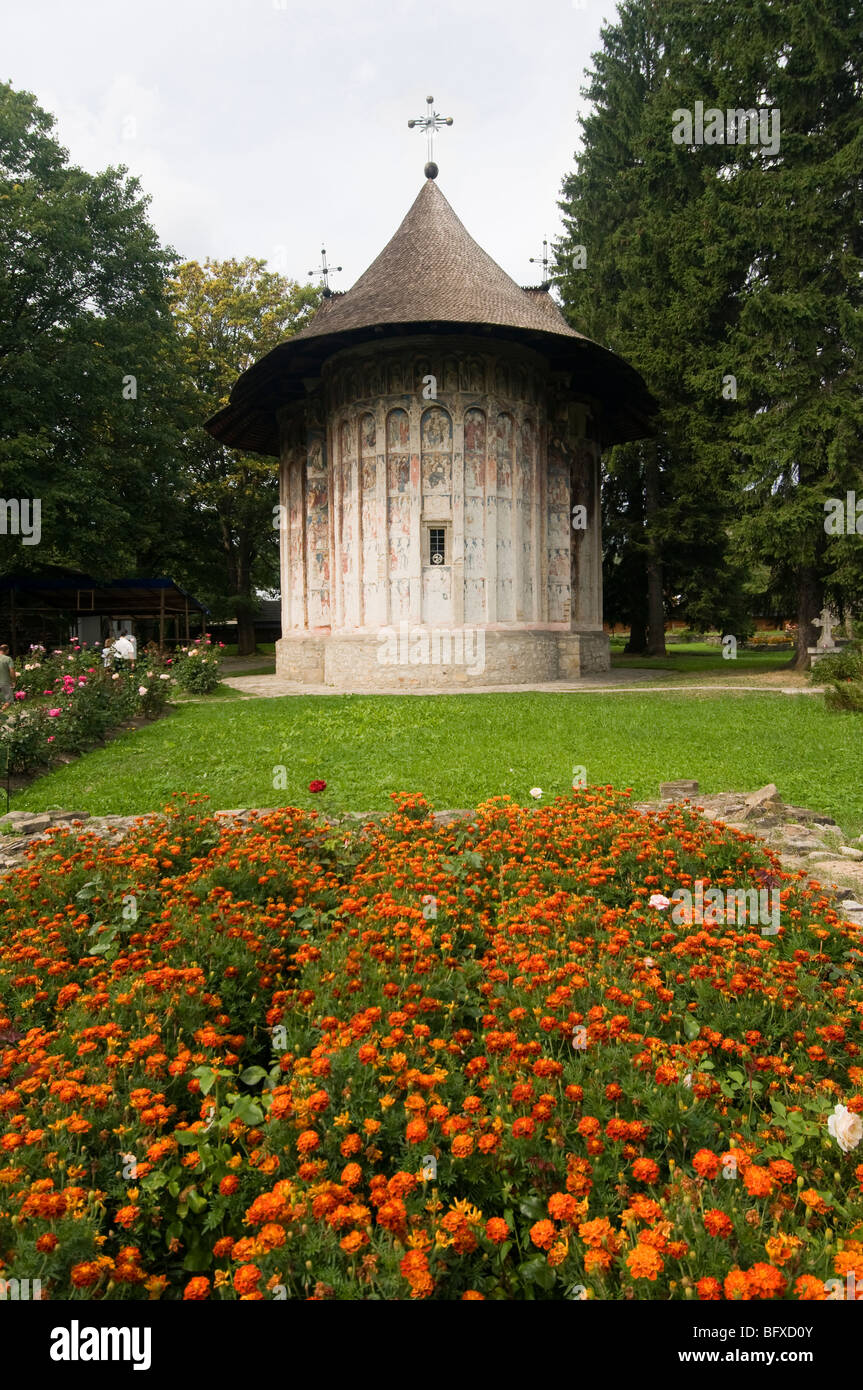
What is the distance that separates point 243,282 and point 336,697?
90.4 ft

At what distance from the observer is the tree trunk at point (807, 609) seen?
22.0m

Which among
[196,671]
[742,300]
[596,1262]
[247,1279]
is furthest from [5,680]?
[742,300]

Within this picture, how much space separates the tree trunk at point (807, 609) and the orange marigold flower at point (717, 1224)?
73.8ft

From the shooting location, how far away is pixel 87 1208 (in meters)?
1.96

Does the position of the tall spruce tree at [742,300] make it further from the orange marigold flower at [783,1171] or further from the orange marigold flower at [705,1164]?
the orange marigold flower at [705,1164]

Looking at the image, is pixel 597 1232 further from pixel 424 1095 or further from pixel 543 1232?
pixel 424 1095

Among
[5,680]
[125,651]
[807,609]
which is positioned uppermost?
[807,609]

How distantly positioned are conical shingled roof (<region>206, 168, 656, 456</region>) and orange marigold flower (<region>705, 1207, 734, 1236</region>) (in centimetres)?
1872

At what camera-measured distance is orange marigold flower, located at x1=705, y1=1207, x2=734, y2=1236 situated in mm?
1746

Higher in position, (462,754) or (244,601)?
(244,601)

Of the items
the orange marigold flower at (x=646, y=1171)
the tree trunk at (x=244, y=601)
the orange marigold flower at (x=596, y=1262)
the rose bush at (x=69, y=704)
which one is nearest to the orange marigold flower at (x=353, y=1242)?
the orange marigold flower at (x=596, y=1262)

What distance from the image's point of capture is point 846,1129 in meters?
2.17

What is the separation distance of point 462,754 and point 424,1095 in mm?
7325

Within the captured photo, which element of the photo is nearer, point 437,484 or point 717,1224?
point 717,1224
